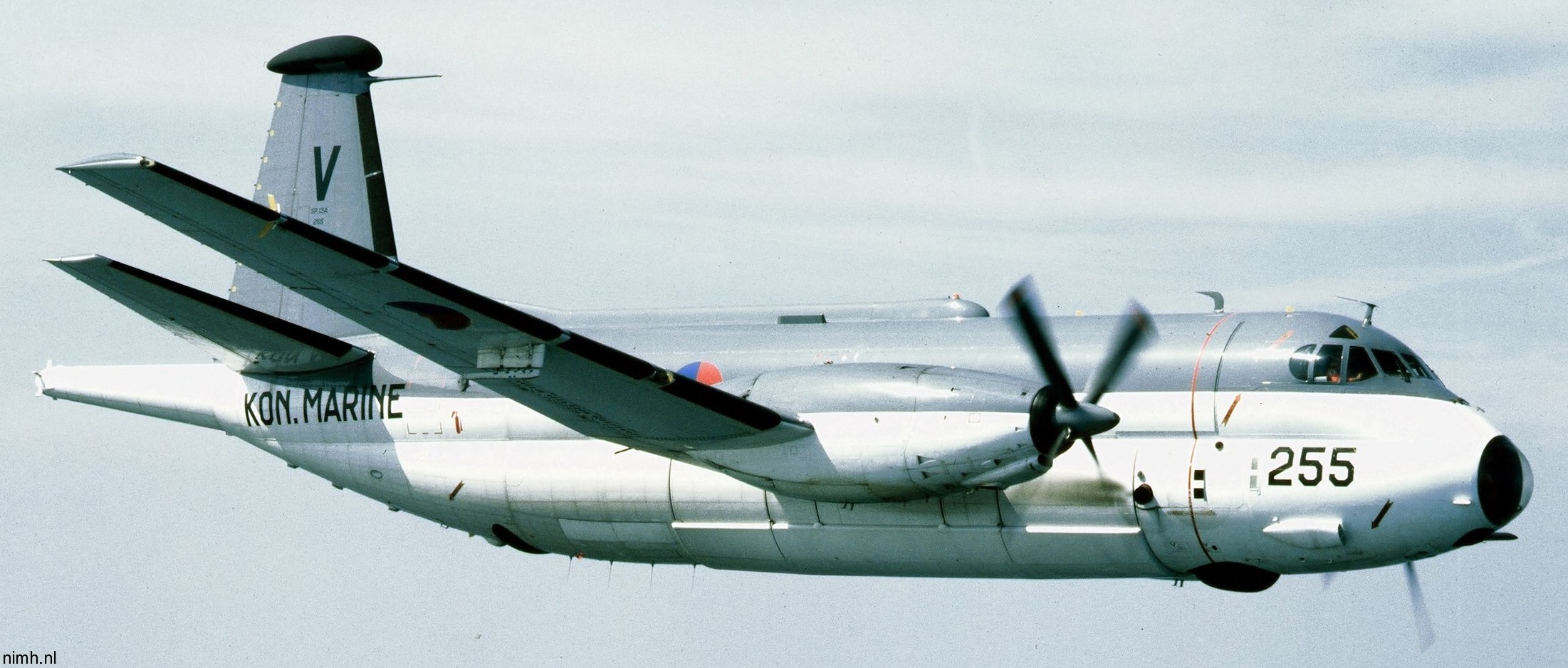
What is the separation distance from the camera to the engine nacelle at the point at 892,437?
59.5 ft

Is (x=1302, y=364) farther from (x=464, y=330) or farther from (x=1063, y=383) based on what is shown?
(x=464, y=330)

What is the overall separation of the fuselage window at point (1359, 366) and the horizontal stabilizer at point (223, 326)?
1270 centimetres

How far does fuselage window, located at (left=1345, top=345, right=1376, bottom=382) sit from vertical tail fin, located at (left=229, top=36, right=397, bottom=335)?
14.2 metres

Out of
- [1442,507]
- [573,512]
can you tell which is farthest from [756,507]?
[1442,507]

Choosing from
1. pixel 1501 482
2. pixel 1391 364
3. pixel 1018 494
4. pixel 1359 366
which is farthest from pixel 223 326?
pixel 1501 482

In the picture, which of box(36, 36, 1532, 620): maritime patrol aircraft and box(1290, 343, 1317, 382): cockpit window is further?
box(1290, 343, 1317, 382): cockpit window

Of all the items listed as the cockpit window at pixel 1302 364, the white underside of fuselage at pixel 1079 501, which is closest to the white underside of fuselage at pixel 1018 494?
the white underside of fuselage at pixel 1079 501

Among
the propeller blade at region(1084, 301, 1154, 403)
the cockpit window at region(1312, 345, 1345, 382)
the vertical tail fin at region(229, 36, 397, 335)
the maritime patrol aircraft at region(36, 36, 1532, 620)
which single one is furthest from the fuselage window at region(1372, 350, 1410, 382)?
the vertical tail fin at region(229, 36, 397, 335)

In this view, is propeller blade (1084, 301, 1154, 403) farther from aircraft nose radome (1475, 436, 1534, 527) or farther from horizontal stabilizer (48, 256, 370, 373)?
horizontal stabilizer (48, 256, 370, 373)

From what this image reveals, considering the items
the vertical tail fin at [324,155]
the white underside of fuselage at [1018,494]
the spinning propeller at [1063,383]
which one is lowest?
the white underside of fuselage at [1018,494]

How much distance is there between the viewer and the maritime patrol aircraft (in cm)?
1803

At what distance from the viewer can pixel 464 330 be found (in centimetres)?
1827

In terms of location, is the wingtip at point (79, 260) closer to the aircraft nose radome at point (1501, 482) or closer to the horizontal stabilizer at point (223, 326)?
the horizontal stabilizer at point (223, 326)

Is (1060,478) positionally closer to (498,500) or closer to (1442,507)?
(1442,507)
